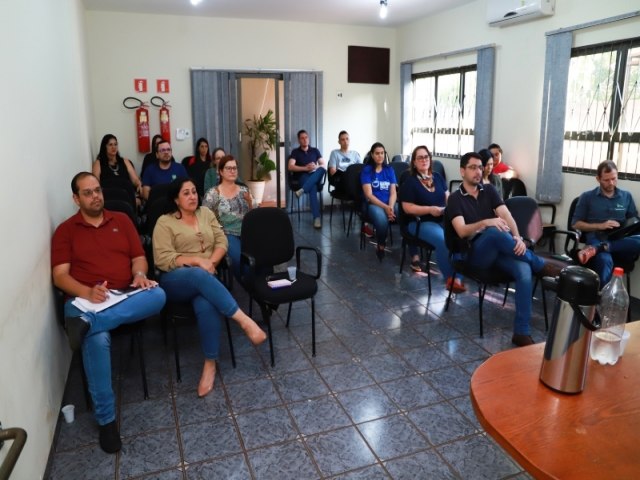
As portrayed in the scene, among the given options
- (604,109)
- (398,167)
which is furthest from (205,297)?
(398,167)

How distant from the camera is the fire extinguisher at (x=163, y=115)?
22.5ft

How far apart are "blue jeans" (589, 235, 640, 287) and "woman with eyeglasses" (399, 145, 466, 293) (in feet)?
3.42

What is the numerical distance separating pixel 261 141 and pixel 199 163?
181 centimetres

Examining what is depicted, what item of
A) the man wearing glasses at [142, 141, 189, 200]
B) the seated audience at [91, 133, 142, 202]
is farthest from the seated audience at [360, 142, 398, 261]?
the seated audience at [91, 133, 142, 202]

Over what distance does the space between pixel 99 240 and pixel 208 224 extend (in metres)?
0.70

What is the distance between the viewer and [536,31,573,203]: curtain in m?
4.86

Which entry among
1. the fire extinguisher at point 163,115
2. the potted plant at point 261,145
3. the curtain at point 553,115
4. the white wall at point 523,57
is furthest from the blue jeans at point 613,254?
the fire extinguisher at point 163,115

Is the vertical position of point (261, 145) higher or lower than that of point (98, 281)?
higher

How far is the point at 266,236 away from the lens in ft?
11.0

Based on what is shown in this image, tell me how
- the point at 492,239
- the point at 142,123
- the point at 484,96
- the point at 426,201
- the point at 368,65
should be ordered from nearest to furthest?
the point at 492,239
the point at 426,201
the point at 484,96
the point at 142,123
the point at 368,65

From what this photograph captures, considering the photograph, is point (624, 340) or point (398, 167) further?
point (398, 167)

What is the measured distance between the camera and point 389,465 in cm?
217

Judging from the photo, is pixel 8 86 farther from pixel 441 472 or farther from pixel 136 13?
pixel 136 13

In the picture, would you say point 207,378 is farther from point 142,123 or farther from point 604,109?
point 142,123
